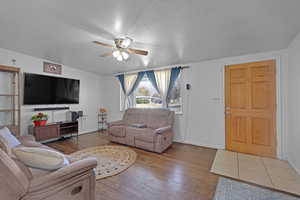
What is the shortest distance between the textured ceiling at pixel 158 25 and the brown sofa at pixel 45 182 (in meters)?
2.04

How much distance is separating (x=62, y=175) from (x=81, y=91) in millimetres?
4232

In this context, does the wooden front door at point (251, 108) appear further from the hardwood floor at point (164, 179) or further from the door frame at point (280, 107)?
the hardwood floor at point (164, 179)

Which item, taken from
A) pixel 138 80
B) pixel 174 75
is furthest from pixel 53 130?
pixel 174 75

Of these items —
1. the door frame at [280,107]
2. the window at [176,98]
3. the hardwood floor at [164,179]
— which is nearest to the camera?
the hardwood floor at [164,179]

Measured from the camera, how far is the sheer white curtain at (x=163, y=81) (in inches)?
164

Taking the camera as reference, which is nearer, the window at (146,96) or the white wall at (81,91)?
the white wall at (81,91)

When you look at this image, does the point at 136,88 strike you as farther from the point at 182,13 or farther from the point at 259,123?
the point at 259,123

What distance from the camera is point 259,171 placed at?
2.37 metres

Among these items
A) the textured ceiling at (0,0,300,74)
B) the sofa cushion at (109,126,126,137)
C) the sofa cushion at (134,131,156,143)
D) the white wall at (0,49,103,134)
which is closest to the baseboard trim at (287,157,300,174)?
the textured ceiling at (0,0,300,74)

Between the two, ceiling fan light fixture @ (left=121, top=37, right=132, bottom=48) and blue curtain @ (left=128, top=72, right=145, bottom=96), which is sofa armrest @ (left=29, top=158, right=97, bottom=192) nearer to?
ceiling fan light fixture @ (left=121, top=37, right=132, bottom=48)

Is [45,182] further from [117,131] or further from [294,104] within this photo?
[294,104]

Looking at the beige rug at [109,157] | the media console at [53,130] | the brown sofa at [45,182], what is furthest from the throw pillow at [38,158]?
the media console at [53,130]

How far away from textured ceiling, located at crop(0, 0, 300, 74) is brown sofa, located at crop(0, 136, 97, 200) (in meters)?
2.04

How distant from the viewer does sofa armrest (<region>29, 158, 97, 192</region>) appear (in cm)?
114
